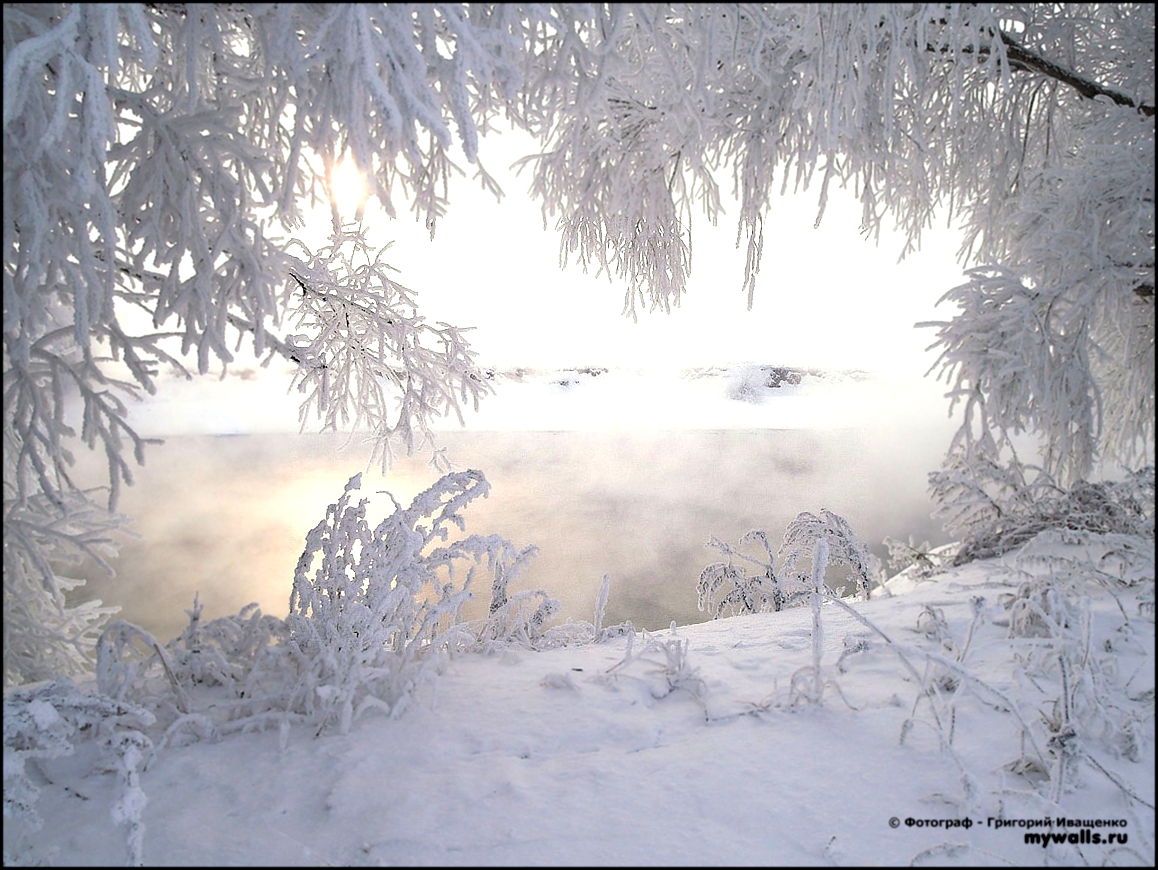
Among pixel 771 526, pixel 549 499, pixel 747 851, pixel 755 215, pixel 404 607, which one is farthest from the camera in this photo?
pixel 549 499

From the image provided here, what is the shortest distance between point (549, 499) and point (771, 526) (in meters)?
5.77

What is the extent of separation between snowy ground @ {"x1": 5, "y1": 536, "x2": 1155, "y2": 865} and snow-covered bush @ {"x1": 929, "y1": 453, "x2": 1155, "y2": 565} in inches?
10.0

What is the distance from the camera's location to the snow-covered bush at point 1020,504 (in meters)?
2.33

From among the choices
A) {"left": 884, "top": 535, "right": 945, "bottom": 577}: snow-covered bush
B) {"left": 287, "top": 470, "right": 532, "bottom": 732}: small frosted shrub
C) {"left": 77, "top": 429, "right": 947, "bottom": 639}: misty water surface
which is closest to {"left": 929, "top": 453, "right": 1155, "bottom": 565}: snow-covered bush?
{"left": 884, "top": 535, "right": 945, "bottom": 577}: snow-covered bush

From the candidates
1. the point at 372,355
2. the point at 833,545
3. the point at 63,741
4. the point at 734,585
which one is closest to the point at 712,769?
the point at 63,741

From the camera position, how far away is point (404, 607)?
232cm

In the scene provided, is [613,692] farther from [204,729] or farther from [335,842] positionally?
[204,729]

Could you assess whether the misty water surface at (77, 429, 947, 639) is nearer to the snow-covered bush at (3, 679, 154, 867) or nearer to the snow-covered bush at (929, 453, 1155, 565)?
the snow-covered bush at (929, 453, 1155, 565)

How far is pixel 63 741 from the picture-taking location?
1.51m

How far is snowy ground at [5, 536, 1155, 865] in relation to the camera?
Result: 1298mm

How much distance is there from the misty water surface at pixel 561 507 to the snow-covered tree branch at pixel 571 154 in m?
2.02

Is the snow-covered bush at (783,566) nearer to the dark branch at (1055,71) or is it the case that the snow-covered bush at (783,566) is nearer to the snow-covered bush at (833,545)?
the snow-covered bush at (833,545)

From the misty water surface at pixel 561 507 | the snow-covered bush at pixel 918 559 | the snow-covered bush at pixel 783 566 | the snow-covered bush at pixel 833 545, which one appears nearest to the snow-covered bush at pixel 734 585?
the snow-covered bush at pixel 783 566

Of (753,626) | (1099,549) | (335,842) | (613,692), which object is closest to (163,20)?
(335,842)
